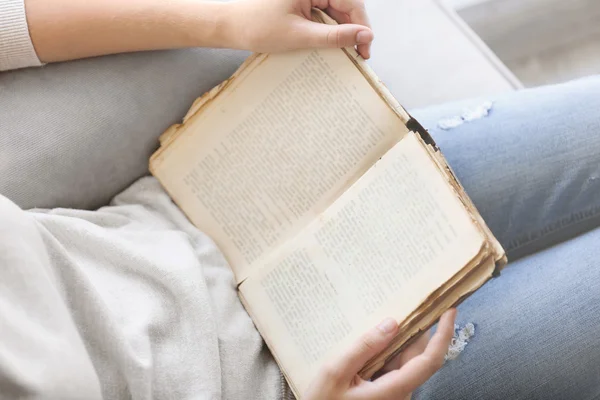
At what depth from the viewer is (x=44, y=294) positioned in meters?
0.47

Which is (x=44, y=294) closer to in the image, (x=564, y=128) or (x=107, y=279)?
(x=107, y=279)

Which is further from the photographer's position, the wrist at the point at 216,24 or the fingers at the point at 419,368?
the wrist at the point at 216,24

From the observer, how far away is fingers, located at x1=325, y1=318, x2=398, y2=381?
0.53 meters

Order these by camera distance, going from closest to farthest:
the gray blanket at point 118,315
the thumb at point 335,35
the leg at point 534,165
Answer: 1. the gray blanket at point 118,315
2. the thumb at point 335,35
3. the leg at point 534,165

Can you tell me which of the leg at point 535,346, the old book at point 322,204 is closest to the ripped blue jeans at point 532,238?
the leg at point 535,346

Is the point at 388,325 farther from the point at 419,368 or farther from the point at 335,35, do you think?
the point at 335,35

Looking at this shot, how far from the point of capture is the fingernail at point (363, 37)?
59 centimetres

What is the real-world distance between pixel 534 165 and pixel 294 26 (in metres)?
0.34

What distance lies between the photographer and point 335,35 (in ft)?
1.93

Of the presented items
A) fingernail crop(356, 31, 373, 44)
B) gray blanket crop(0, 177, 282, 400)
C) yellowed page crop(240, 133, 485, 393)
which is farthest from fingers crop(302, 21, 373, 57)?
gray blanket crop(0, 177, 282, 400)

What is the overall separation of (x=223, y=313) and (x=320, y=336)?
102 millimetres

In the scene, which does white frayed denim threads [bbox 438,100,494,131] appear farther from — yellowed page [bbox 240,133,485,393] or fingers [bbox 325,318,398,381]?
fingers [bbox 325,318,398,381]

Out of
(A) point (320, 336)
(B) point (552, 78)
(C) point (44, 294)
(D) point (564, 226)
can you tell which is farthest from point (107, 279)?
(B) point (552, 78)

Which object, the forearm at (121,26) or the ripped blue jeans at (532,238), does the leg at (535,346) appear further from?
the forearm at (121,26)
